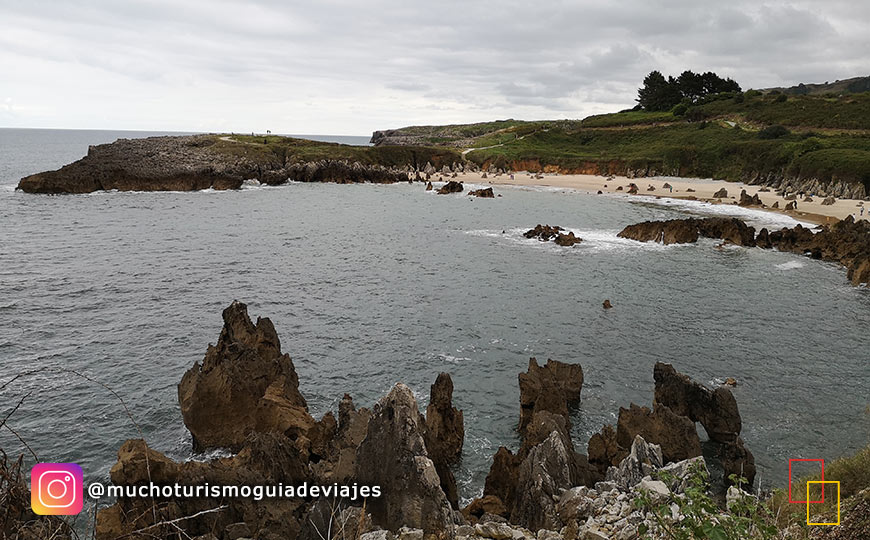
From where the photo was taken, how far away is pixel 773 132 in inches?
4122

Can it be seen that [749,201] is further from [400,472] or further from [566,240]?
[400,472]

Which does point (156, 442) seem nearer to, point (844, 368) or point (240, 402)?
point (240, 402)

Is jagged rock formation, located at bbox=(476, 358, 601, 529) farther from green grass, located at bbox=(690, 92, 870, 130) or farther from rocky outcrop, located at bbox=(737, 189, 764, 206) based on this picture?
green grass, located at bbox=(690, 92, 870, 130)

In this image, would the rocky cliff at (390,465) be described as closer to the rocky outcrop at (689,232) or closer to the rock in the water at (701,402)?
the rock in the water at (701,402)

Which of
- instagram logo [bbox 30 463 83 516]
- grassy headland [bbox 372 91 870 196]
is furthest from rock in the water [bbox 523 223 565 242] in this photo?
instagram logo [bbox 30 463 83 516]

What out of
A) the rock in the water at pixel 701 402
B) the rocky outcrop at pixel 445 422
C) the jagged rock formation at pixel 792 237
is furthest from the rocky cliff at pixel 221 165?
the rock in the water at pixel 701 402

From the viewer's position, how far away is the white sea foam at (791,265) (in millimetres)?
43378

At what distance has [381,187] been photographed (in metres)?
104

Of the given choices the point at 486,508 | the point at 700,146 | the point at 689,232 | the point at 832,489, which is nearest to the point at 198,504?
the point at 486,508

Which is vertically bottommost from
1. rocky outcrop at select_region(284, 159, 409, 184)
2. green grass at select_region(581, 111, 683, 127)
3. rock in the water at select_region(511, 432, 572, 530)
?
rock in the water at select_region(511, 432, 572, 530)

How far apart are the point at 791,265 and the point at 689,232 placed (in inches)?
410

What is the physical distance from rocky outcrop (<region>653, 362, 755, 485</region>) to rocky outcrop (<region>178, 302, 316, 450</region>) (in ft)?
42.1

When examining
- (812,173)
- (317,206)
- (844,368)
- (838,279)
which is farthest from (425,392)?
(812,173)

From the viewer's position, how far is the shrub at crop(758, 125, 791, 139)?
104312 mm
